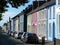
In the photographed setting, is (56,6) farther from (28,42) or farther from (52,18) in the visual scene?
(28,42)

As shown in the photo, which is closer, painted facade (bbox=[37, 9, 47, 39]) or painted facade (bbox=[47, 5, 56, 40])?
painted facade (bbox=[47, 5, 56, 40])

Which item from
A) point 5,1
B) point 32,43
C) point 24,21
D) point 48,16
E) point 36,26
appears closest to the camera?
point 5,1

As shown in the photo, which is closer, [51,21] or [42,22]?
[51,21]

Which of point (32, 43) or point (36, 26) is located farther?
point (36, 26)

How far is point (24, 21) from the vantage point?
273 feet

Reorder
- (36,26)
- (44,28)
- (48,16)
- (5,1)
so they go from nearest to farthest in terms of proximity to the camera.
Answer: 1. (5,1)
2. (48,16)
3. (44,28)
4. (36,26)

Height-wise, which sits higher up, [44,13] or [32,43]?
[44,13]

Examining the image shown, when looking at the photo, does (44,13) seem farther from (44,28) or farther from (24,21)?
(24,21)

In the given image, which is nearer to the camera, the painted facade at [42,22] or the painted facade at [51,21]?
the painted facade at [51,21]

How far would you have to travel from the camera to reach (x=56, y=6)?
140 ft

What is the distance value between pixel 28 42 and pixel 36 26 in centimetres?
2232

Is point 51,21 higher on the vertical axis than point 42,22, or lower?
higher

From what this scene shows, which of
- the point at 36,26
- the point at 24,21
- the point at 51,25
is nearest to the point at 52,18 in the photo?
the point at 51,25

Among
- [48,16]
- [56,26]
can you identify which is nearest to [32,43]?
[56,26]
